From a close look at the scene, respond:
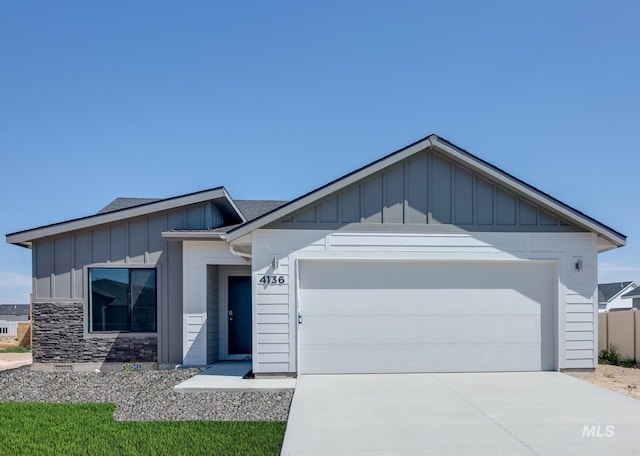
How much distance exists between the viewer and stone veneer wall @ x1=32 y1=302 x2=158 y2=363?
9.19 metres

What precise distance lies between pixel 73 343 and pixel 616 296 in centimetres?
4494

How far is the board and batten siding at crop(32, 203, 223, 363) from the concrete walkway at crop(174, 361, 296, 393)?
4.71 ft

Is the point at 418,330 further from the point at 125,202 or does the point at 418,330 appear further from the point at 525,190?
the point at 125,202

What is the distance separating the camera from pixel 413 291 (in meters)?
8.27

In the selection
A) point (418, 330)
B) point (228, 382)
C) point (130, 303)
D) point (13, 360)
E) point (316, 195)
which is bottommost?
point (13, 360)

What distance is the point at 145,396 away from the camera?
22.0 ft

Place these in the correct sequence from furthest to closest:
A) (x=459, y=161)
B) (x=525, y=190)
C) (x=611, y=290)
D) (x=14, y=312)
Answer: (x=611, y=290) → (x=14, y=312) → (x=459, y=161) → (x=525, y=190)

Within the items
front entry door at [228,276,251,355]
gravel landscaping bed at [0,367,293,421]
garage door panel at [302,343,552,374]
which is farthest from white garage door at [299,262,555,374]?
front entry door at [228,276,251,355]

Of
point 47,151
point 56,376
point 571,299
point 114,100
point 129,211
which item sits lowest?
point 56,376

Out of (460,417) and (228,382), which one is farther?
(228,382)

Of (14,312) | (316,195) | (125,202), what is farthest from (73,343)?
(14,312)

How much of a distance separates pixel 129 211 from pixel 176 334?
9.47 feet

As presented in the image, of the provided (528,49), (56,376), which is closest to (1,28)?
(56,376)

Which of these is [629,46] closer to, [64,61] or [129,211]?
[129,211]
